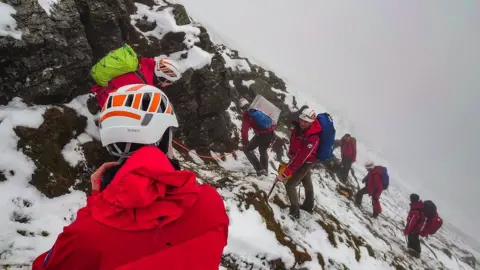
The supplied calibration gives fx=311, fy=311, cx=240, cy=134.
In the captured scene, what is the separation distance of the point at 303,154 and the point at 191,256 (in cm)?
687

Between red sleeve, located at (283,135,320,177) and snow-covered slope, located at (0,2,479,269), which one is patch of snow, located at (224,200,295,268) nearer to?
snow-covered slope, located at (0,2,479,269)

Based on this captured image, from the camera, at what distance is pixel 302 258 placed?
693 centimetres

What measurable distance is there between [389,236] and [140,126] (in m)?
13.6

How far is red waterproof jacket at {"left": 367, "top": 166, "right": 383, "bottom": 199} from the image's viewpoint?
15367mm

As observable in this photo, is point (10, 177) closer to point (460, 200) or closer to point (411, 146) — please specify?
point (460, 200)

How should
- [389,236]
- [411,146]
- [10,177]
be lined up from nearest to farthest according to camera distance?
[10,177]
[389,236]
[411,146]

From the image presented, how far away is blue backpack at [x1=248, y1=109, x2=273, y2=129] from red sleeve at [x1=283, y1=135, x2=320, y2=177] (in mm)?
2059

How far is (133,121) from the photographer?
2848 millimetres

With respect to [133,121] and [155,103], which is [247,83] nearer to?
[155,103]

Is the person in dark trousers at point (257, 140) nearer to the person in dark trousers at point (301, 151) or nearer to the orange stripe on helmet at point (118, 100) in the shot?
the person in dark trousers at point (301, 151)

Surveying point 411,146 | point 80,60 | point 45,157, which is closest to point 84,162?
point 45,157

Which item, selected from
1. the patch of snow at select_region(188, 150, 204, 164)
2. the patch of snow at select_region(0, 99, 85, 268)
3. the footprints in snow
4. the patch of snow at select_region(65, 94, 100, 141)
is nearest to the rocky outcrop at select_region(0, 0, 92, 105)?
the patch of snow at select_region(65, 94, 100, 141)

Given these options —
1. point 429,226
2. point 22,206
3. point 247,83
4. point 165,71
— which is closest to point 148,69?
point 165,71

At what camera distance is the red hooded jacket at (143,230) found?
1.76 meters
